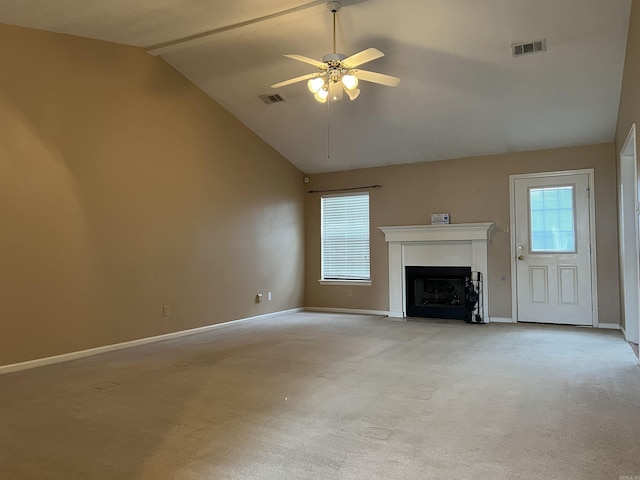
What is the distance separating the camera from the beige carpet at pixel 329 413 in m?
2.29

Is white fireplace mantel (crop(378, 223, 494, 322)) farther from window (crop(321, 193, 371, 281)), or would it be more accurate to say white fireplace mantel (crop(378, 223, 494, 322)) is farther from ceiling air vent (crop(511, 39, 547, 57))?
ceiling air vent (crop(511, 39, 547, 57))

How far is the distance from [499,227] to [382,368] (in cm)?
401

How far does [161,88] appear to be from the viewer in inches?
236

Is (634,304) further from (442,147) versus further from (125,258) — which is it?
(125,258)

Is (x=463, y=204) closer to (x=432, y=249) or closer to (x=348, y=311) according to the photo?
(x=432, y=249)

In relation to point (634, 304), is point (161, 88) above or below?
above

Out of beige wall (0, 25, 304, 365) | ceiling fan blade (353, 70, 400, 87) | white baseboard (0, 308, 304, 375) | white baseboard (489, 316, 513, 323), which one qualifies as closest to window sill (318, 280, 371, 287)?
beige wall (0, 25, 304, 365)

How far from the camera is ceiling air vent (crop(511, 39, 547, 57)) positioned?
194 inches

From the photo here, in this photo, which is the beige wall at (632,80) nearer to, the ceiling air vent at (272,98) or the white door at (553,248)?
the white door at (553,248)

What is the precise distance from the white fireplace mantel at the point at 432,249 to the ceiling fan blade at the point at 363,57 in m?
3.96

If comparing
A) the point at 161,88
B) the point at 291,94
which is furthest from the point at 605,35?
the point at 161,88

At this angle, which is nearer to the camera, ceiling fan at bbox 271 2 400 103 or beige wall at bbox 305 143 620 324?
ceiling fan at bbox 271 2 400 103

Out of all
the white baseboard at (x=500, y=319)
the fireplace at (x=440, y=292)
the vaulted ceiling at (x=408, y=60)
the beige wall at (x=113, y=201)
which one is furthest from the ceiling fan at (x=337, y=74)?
the white baseboard at (x=500, y=319)

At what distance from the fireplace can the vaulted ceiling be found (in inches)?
76.5
